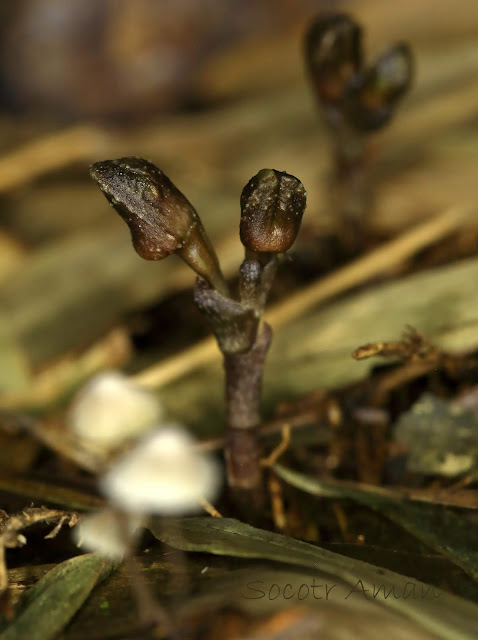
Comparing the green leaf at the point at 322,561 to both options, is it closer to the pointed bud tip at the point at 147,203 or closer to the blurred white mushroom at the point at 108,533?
the blurred white mushroom at the point at 108,533

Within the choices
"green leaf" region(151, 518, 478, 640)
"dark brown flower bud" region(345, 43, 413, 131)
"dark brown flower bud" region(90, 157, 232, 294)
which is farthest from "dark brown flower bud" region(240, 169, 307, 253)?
"dark brown flower bud" region(345, 43, 413, 131)

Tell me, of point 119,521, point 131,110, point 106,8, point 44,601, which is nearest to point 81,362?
point 119,521

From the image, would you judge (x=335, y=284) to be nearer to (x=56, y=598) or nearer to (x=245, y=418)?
(x=245, y=418)


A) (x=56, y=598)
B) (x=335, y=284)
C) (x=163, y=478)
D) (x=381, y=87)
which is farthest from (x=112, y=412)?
(x=381, y=87)

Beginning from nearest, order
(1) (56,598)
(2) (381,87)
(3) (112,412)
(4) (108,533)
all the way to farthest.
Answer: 1. (1) (56,598)
2. (4) (108,533)
3. (3) (112,412)
4. (2) (381,87)

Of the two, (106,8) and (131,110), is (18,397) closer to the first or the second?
(131,110)

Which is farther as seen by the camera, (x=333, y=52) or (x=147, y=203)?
(x=333, y=52)

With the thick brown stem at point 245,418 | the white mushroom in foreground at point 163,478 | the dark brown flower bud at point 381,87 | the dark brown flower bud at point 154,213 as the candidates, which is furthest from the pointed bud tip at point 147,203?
the dark brown flower bud at point 381,87

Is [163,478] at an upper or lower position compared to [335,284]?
lower
